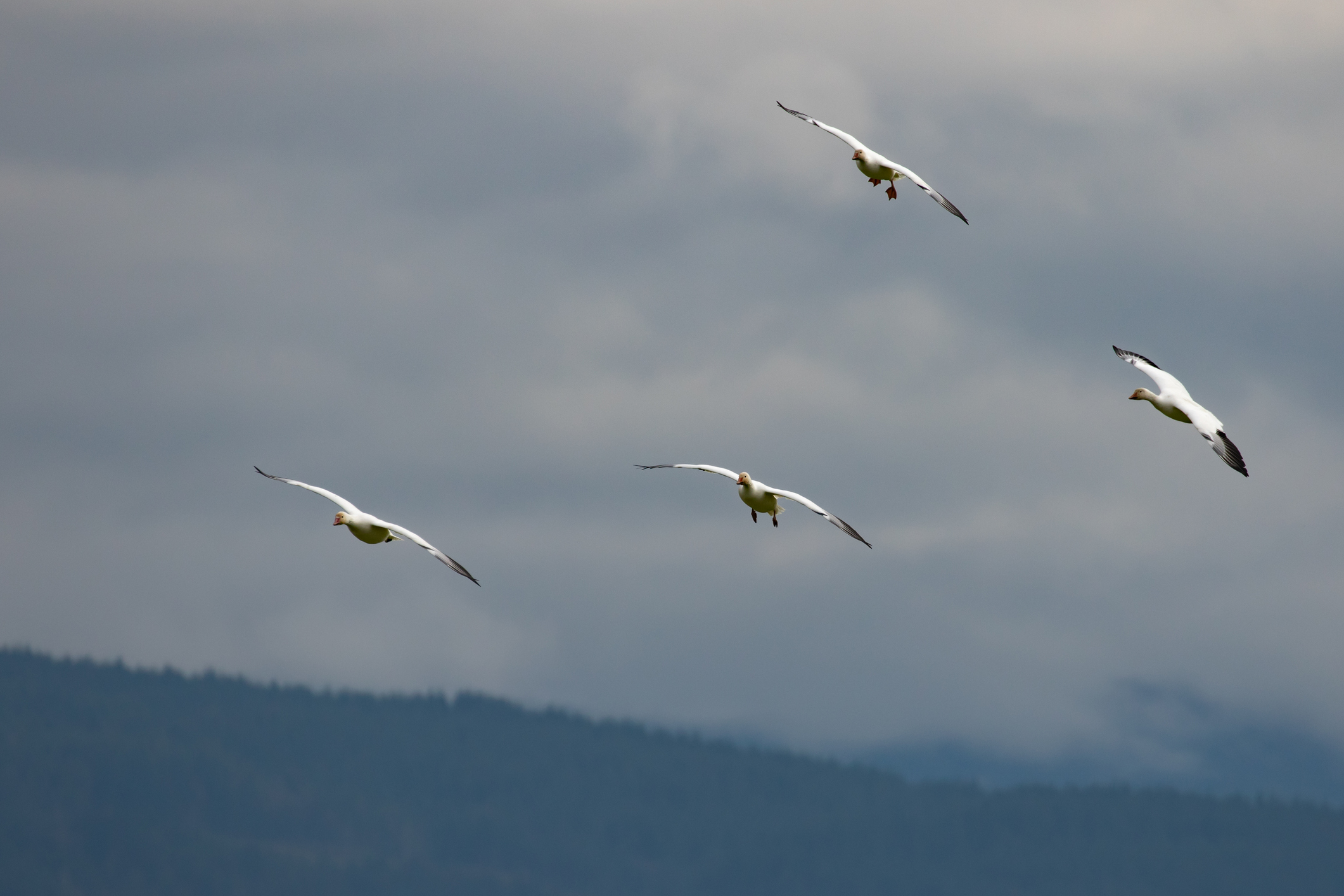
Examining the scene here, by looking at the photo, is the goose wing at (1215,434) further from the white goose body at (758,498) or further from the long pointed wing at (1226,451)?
the white goose body at (758,498)

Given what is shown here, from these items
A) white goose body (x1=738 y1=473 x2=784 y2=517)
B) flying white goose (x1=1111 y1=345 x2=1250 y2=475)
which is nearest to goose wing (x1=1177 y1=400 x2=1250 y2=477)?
flying white goose (x1=1111 y1=345 x2=1250 y2=475)

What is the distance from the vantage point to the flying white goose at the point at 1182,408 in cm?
6069

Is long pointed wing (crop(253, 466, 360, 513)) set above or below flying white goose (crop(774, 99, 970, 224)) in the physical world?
below

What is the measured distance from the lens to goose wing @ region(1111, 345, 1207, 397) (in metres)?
70.2

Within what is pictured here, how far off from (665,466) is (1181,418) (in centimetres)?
1874

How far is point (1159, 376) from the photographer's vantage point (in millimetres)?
73375

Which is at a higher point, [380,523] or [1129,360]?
[1129,360]

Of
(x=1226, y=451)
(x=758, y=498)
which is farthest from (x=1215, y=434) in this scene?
(x=758, y=498)

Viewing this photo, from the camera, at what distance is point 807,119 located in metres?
83.8

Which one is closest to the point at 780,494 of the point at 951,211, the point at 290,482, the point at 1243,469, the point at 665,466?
the point at 665,466

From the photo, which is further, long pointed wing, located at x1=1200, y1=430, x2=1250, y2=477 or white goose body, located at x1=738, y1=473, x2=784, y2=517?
white goose body, located at x1=738, y1=473, x2=784, y2=517

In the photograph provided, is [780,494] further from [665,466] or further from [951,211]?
[951,211]

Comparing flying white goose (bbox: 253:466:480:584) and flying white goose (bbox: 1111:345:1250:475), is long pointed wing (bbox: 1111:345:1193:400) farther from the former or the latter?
flying white goose (bbox: 253:466:480:584)

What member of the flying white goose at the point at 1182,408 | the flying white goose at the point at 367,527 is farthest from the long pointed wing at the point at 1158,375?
the flying white goose at the point at 367,527
